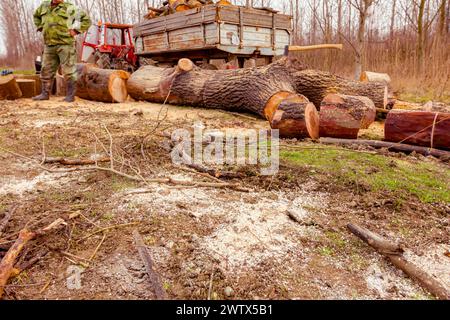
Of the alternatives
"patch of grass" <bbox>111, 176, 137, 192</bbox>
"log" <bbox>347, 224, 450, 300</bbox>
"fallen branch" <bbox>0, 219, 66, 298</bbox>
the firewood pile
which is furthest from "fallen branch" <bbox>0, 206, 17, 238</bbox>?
the firewood pile

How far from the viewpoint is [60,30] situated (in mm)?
6762

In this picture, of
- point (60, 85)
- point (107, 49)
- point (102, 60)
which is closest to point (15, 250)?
point (60, 85)

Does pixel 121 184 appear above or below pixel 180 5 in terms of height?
below

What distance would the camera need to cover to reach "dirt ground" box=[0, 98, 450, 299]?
5.05 feet

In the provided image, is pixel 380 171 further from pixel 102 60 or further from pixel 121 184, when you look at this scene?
pixel 102 60

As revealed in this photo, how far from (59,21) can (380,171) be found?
6633 millimetres

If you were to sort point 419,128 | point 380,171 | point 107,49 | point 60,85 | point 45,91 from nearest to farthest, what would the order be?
point 380,171 < point 419,128 < point 45,91 < point 60,85 < point 107,49

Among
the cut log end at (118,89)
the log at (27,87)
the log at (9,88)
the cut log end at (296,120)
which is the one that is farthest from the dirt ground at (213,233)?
the log at (27,87)

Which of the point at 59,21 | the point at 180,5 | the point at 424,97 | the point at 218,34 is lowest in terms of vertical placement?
the point at 424,97

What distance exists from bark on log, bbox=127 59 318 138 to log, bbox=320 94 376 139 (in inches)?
6.7

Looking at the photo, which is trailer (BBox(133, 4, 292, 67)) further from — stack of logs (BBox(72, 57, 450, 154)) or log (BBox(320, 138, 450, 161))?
log (BBox(320, 138, 450, 161))

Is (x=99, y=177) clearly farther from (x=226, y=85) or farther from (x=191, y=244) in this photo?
(x=226, y=85)

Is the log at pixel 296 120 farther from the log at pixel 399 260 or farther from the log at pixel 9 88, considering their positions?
the log at pixel 9 88
